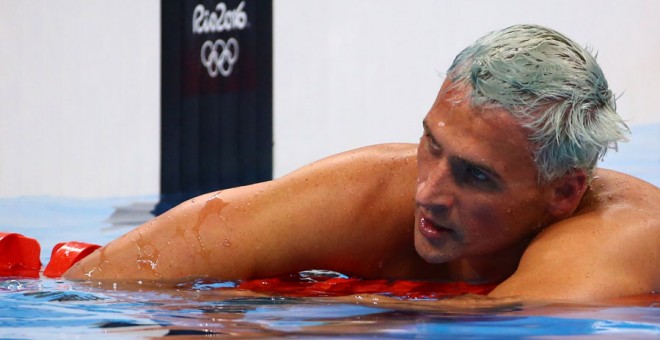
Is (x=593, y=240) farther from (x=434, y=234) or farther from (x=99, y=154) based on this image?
(x=99, y=154)

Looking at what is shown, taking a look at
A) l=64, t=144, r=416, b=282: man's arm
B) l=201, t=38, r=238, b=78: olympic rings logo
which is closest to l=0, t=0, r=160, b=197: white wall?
l=201, t=38, r=238, b=78: olympic rings logo

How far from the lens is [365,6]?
489 cm

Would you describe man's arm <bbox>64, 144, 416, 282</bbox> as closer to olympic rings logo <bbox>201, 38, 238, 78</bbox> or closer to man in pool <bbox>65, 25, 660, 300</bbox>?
man in pool <bbox>65, 25, 660, 300</bbox>

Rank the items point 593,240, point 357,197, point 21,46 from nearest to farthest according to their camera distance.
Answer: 1. point 593,240
2. point 357,197
3. point 21,46

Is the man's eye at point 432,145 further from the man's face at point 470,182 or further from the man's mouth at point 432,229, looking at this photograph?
the man's mouth at point 432,229

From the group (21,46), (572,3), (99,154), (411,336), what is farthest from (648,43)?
(21,46)

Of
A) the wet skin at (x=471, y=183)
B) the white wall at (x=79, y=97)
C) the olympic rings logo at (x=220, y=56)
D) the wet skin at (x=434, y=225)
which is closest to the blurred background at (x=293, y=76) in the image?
the white wall at (x=79, y=97)

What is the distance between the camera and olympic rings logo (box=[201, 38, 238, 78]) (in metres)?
5.41

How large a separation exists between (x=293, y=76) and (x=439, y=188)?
329 centimetres

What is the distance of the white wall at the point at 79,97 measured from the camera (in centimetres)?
593

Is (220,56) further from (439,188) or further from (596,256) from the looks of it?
(596,256)

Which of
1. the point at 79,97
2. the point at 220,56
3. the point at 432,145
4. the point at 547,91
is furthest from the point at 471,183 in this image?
the point at 79,97

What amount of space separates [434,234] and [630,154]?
7.28ft

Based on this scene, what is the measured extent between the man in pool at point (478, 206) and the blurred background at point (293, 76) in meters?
1.79
